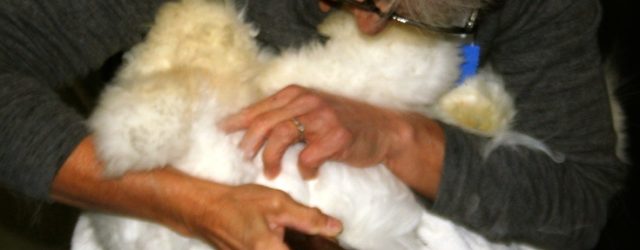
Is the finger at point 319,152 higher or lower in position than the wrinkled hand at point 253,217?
higher

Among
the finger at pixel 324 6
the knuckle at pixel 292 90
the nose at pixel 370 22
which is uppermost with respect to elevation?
the nose at pixel 370 22

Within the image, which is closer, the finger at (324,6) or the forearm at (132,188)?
the forearm at (132,188)

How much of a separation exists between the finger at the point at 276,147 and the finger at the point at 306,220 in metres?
0.06

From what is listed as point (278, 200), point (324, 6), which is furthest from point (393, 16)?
point (278, 200)

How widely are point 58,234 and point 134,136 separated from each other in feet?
3.36

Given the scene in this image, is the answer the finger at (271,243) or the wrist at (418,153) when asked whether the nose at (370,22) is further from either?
the finger at (271,243)

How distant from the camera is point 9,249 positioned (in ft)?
5.38

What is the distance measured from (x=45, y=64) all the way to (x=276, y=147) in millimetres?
321

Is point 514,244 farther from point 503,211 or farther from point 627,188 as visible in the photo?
point 627,188

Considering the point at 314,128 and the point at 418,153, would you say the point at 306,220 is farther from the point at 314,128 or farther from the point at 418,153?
the point at 418,153

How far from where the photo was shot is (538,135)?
1.04 m

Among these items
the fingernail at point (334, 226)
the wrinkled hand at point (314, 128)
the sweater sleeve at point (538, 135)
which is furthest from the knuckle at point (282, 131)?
the sweater sleeve at point (538, 135)

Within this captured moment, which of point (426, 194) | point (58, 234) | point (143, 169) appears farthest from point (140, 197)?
point (58, 234)

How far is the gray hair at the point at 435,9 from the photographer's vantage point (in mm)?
825
